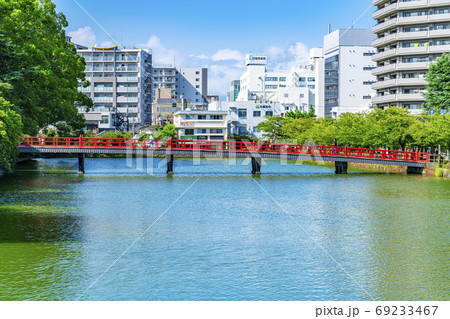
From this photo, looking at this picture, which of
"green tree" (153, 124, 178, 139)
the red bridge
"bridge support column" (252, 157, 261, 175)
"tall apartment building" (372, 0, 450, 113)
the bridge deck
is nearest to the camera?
the bridge deck

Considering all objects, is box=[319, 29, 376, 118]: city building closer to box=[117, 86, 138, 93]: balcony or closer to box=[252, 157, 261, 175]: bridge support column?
box=[117, 86, 138, 93]: balcony

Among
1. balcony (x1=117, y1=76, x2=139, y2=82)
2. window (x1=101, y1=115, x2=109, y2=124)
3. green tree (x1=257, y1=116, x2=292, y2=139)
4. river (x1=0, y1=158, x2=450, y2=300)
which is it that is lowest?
river (x1=0, y1=158, x2=450, y2=300)

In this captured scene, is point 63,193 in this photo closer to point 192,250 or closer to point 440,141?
point 192,250

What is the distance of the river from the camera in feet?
53.3

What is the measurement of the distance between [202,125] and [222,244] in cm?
8480

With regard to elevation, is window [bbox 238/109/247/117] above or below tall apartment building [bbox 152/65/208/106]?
below

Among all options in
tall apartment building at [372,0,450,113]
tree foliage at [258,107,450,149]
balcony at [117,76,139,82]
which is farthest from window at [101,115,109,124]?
tall apartment building at [372,0,450,113]

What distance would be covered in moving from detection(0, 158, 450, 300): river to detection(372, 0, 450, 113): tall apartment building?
155 ft

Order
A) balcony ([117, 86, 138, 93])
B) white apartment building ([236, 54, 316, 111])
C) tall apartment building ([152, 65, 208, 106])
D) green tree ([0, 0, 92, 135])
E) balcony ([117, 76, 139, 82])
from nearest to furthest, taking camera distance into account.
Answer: green tree ([0, 0, 92, 135]), balcony ([117, 86, 138, 93]), balcony ([117, 76, 139, 82]), white apartment building ([236, 54, 316, 111]), tall apartment building ([152, 65, 208, 106])

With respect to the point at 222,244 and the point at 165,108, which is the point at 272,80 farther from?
the point at 222,244

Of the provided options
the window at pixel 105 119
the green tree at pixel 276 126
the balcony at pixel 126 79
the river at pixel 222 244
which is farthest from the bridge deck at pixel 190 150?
the balcony at pixel 126 79

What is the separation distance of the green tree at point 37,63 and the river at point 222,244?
1006 cm

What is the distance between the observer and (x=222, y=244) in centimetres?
2195
